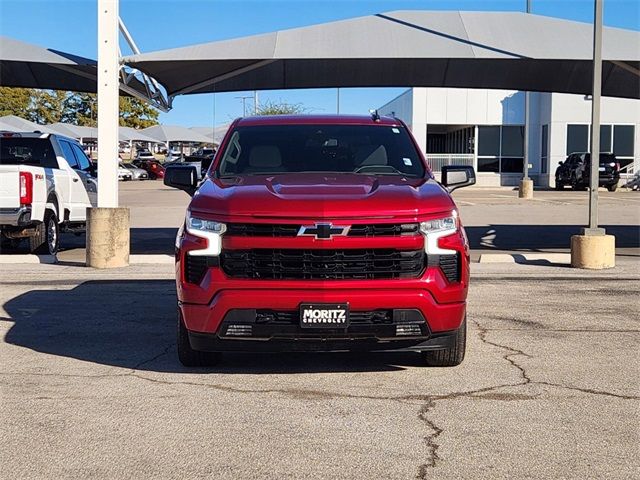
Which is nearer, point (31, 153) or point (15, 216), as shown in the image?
point (15, 216)

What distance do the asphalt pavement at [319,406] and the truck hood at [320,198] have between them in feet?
3.79

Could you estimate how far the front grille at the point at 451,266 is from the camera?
574 cm

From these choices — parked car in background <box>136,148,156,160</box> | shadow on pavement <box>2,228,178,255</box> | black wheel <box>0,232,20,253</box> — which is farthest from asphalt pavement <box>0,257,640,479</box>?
parked car in background <box>136,148,156,160</box>

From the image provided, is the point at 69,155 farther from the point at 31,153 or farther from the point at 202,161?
the point at 202,161

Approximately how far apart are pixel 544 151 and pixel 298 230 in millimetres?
46405

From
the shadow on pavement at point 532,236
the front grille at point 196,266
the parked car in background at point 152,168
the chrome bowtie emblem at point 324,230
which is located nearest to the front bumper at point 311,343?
the front grille at point 196,266

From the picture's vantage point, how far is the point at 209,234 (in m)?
5.72

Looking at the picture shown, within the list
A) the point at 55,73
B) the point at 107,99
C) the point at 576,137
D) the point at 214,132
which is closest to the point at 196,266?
the point at 107,99

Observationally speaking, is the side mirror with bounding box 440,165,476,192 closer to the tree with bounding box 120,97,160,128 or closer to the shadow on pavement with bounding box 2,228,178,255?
the shadow on pavement with bounding box 2,228,178,255

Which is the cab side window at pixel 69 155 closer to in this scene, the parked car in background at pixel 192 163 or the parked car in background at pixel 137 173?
the parked car in background at pixel 192 163

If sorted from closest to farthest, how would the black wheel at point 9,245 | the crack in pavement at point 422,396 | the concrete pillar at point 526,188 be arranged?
the crack in pavement at point 422,396, the black wheel at point 9,245, the concrete pillar at point 526,188

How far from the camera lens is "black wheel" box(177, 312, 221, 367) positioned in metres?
6.21

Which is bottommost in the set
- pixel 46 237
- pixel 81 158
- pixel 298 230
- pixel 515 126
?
pixel 46 237

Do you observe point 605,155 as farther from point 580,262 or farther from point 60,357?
point 60,357
